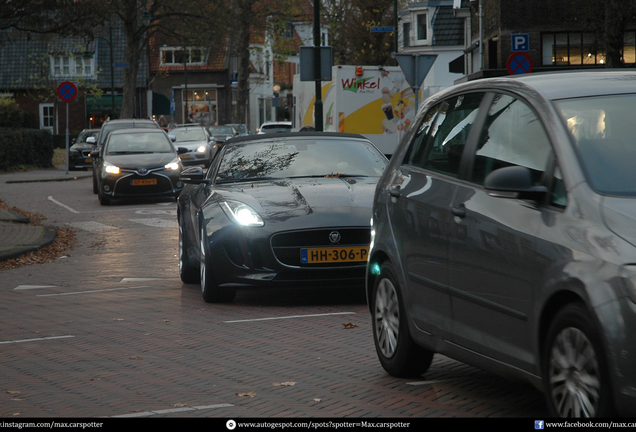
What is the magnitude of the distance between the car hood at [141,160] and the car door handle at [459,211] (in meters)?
18.1

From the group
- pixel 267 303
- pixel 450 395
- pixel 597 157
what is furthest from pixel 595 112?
pixel 267 303

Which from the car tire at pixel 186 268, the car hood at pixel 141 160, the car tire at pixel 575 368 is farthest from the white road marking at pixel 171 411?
the car hood at pixel 141 160

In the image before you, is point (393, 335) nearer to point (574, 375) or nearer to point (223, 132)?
point (574, 375)

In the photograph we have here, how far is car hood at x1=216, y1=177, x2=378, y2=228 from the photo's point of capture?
28.0ft

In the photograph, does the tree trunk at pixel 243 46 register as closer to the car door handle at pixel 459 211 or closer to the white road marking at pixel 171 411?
the white road marking at pixel 171 411

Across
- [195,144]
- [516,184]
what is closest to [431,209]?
[516,184]

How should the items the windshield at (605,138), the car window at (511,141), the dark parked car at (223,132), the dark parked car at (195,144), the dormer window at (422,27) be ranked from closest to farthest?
the windshield at (605,138)
the car window at (511,141)
the dark parked car at (195,144)
the dark parked car at (223,132)
the dormer window at (422,27)

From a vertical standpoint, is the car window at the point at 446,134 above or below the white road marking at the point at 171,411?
above

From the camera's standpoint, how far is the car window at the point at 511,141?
451 centimetres

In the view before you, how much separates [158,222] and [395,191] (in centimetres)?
1284

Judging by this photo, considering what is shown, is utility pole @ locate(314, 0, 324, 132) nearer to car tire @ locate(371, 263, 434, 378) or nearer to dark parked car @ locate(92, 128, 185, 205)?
dark parked car @ locate(92, 128, 185, 205)

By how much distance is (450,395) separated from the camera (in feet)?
17.5

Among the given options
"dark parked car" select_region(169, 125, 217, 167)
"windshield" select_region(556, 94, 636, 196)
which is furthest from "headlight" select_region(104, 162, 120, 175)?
"windshield" select_region(556, 94, 636, 196)

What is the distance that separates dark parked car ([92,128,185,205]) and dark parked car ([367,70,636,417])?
55.7ft
